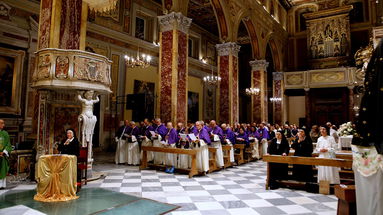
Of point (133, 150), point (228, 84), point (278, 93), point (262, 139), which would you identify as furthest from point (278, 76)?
point (133, 150)

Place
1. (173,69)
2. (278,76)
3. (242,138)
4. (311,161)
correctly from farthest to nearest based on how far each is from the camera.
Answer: (278,76)
(242,138)
(173,69)
(311,161)

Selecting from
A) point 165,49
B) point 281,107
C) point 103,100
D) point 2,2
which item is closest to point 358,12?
point 281,107

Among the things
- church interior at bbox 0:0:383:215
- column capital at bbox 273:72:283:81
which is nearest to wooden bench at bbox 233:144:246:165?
church interior at bbox 0:0:383:215

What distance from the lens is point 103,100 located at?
1359 centimetres

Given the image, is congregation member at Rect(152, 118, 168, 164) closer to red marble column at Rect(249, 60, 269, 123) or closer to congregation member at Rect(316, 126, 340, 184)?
congregation member at Rect(316, 126, 340, 184)

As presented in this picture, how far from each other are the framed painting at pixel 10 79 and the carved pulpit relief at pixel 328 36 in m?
19.4

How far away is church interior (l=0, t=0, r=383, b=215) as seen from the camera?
483 centimetres

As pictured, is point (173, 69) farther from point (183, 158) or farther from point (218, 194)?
point (218, 194)

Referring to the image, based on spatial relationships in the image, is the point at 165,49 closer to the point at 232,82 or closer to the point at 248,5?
the point at 232,82

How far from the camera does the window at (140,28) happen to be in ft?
52.6

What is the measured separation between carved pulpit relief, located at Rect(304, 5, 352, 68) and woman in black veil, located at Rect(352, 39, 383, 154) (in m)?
19.4

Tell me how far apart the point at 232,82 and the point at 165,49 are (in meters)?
4.52

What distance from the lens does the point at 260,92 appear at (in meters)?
17.0

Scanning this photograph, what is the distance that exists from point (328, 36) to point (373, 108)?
2041 centimetres
